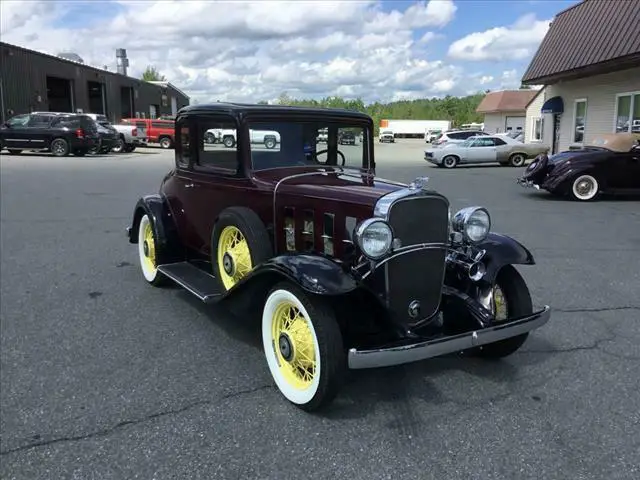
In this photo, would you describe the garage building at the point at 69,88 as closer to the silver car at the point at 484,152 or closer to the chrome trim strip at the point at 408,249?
the silver car at the point at 484,152

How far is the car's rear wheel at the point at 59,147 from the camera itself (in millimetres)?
23109

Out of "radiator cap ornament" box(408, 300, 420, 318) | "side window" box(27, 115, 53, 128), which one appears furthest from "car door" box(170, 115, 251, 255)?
"side window" box(27, 115, 53, 128)

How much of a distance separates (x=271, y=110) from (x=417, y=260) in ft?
5.93

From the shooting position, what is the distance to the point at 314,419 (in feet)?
10.4

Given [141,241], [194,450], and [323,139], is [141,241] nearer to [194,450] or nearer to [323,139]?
[323,139]

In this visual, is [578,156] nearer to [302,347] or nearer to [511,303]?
[511,303]

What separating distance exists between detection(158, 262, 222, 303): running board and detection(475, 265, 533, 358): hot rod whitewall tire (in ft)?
6.32

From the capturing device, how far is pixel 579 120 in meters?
21.1

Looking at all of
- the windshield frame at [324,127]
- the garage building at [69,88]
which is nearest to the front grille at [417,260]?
the windshield frame at [324,127]

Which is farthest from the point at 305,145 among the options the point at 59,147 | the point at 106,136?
the point at 106,136

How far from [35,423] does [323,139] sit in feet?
9.54

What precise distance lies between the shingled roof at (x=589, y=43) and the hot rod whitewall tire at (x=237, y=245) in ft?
47.0

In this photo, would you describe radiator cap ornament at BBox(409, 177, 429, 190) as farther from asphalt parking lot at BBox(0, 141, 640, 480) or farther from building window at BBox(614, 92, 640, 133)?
building window at BBox(614, 92, 640, 133)

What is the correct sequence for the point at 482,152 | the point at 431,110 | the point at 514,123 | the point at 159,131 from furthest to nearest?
the point at 431,110, the point at 514,123, the point at 159,131, the point at 482,152
